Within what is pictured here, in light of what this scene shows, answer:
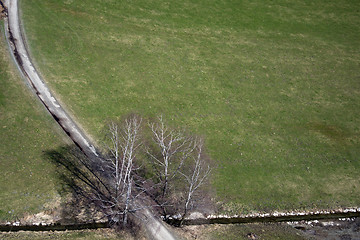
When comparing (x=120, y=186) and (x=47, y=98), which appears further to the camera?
(x=47, y=98)

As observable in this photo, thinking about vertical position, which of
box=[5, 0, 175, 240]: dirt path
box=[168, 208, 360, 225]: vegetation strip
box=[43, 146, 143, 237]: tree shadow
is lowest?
box=[168, 208, 360, 225]: vegetation strip

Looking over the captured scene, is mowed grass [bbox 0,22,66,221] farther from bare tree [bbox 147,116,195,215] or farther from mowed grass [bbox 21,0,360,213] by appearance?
bare tree [bbox 147,116,195,215]

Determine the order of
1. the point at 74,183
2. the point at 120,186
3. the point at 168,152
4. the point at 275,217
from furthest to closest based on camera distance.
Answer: the point at 168,152 < the point at 275,217 < the point at 74,183 < the point at 120,186

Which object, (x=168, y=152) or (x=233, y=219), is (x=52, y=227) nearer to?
(x=168, y=152)

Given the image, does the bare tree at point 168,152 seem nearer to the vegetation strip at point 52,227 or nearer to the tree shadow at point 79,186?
the tree shadow at point 79,186

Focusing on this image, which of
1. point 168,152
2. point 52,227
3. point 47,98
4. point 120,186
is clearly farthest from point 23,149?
point 168,152

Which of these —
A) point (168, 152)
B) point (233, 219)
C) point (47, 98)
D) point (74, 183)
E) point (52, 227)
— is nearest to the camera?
point (52, 227)

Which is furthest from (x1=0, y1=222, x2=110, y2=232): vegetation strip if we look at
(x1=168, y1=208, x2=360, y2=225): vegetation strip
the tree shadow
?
(x1=168, y1=208, x2=360, y2=225): vegetation strip
